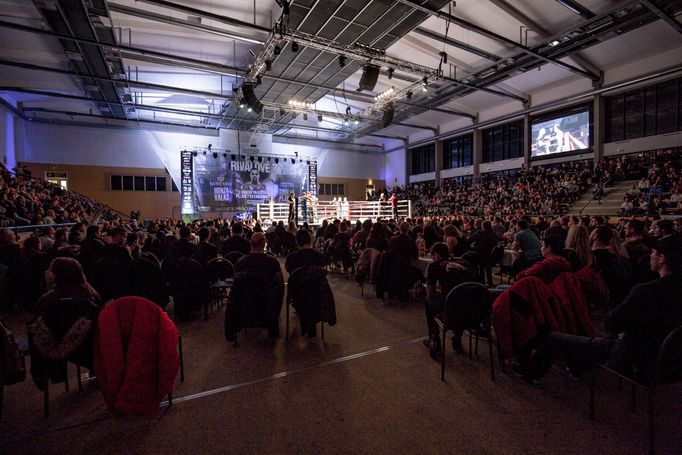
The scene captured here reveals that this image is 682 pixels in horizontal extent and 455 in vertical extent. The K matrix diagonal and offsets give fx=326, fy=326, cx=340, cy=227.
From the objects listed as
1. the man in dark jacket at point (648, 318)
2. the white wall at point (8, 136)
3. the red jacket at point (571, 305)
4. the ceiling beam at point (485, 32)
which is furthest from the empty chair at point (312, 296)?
the white wall at point (8, 136)

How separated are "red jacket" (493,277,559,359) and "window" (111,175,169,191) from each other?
2218cm

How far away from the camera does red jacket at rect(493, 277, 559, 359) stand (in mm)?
2510

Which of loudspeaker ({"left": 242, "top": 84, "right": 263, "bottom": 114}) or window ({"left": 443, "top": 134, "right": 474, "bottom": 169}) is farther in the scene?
window ({"left": 443, "top": 134, "right": 474, "bottom": 169})

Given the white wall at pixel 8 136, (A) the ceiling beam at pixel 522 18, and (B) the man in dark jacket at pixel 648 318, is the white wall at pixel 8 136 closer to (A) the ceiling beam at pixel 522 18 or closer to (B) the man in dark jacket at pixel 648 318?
(A) the ceiling beam at pixel 522 18

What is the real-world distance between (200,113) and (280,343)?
1707 centimetres

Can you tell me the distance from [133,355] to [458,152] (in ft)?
77.5

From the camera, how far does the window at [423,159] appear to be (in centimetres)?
2473

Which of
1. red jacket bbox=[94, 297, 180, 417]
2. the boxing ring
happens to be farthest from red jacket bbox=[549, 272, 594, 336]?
the boxing ring

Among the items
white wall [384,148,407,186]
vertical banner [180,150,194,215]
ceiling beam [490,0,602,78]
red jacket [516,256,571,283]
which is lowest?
red jacket [516,256,571,283]

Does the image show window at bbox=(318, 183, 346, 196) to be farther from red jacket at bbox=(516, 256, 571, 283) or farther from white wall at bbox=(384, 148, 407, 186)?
red jacket at bbox=(516, 256, 571, 283)

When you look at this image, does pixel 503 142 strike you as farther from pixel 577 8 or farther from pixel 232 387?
pixel 232 387

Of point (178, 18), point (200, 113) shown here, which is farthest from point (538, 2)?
point (200, 113)

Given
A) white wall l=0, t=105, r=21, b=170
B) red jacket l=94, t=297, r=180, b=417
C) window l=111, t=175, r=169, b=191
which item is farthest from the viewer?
window l=111, t=175, r=169, b=191

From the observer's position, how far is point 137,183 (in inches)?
786
